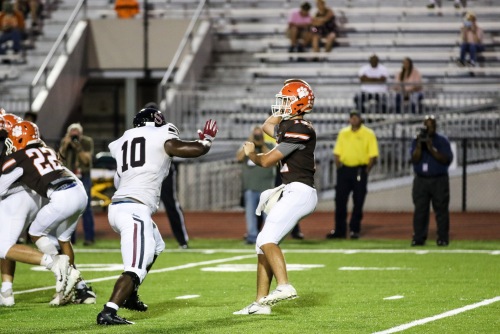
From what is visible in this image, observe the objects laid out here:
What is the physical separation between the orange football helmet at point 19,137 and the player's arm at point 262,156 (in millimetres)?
2274

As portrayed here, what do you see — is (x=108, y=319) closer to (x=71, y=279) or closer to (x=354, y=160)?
(x=71, y=279)

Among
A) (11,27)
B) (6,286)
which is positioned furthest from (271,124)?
(11,27)

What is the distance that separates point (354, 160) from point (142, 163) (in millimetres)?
9031

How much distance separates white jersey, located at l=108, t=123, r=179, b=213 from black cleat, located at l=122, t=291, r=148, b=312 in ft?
2.65

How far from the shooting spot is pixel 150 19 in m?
30.1

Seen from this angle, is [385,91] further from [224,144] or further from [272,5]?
[272,5]

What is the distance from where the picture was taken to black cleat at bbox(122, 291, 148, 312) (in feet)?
36.7

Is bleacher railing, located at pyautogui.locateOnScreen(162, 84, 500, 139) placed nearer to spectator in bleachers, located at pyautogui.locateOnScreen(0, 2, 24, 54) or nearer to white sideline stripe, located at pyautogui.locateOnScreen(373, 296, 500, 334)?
spectator in bleachers, located at pyautogui.locateOnScreen(0, 2, 24, 54)

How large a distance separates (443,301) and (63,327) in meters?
3.52

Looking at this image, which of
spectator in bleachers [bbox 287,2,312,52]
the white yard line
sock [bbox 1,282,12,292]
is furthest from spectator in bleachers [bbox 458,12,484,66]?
sock [bbox 1,282,12,292]

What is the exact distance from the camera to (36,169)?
11852 mm

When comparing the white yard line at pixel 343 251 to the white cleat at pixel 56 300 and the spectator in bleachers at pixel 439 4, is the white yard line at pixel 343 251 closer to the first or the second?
the white cleat at pixel 56 300

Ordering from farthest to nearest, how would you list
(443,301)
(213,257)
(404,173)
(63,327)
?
(404,173), (213,257), (443,301), (63,327)

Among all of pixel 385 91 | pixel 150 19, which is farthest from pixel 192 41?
pixel 385 91
